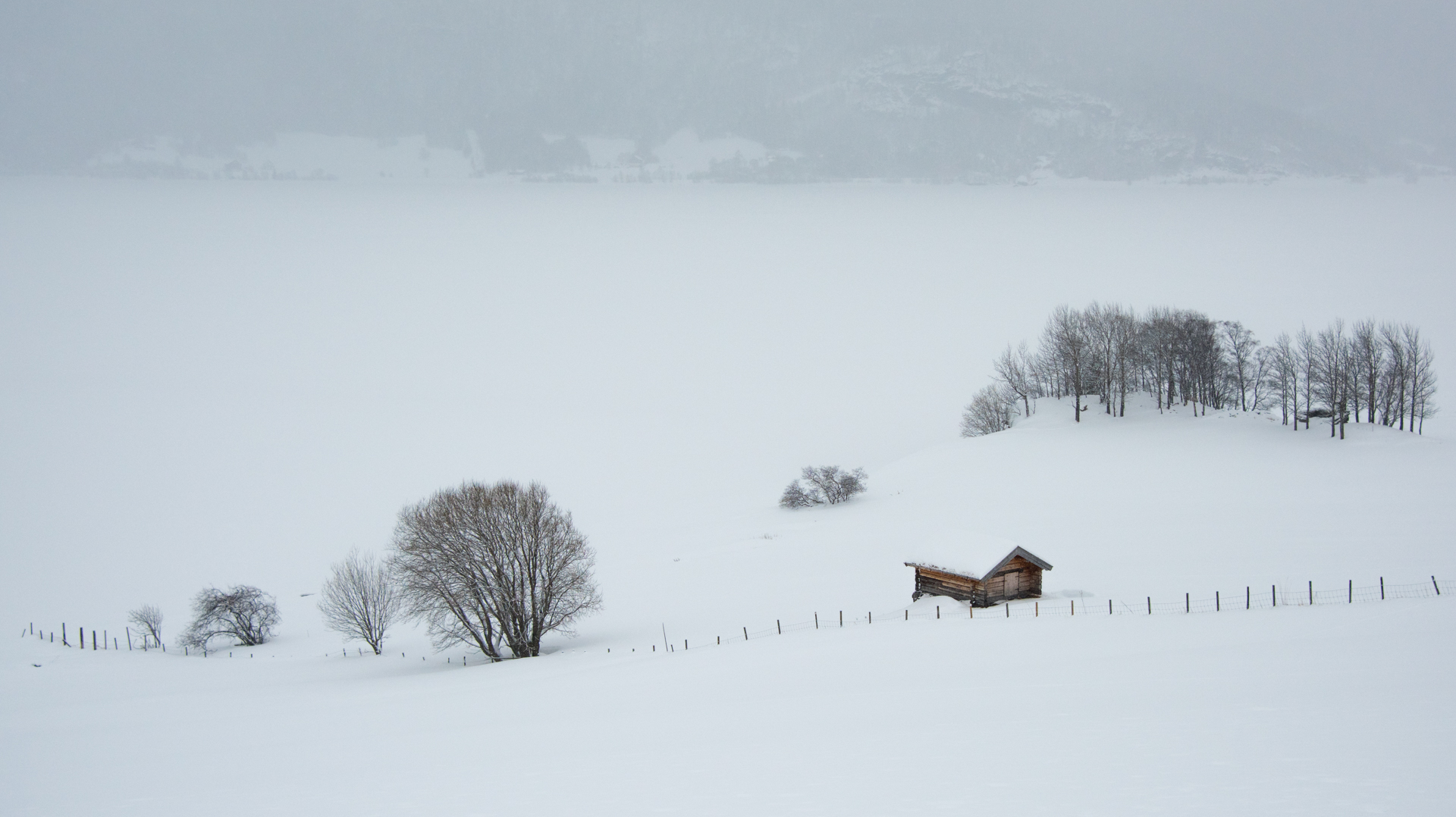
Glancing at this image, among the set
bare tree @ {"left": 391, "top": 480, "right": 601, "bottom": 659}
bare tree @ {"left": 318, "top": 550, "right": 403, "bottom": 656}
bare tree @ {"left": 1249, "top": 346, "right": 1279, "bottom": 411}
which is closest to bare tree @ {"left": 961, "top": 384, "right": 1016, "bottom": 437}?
bare tree @ {"left": 1249, "top": 346, "right": 1279, "bottom": 411}

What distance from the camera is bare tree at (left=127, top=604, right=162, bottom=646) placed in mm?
36559

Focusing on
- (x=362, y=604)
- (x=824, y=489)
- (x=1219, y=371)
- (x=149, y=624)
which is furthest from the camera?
(x=1219, y=371)

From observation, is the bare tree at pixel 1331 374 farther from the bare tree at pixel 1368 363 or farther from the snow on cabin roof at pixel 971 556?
the snow on cabin roof at pixel 971 556

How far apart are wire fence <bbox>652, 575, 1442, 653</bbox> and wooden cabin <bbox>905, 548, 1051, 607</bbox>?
0.96ft

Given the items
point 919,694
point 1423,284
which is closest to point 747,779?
point 919,694

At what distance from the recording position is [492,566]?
28141 mm

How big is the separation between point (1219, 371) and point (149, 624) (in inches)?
2978

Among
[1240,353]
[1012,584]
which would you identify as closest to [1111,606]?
[1012,584]

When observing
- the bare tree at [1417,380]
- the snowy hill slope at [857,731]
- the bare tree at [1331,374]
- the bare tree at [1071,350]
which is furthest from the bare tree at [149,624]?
the bare tree at [1417,380]

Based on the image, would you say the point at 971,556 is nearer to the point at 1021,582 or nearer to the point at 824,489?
the point at 1021,582

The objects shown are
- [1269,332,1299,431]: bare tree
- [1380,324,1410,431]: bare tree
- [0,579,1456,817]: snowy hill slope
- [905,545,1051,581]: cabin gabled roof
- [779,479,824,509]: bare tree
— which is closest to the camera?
[0,579,1456,817]: snowy hill slope

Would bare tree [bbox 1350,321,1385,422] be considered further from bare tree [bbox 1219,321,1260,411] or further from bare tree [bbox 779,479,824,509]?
bare tree [bbox 779,479,824,509]

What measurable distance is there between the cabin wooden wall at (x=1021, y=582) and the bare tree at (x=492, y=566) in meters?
15.5

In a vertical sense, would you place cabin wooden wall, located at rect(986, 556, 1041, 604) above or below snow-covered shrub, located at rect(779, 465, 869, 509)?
below
